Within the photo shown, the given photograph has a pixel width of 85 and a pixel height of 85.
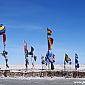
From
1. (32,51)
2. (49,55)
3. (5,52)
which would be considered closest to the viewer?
(49,55)

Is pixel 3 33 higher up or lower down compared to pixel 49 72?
higher up

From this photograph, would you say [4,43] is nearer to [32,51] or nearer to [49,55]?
[49,55]

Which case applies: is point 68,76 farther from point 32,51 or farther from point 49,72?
point 32,51

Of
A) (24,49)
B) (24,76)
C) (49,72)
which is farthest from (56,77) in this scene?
(24,49)

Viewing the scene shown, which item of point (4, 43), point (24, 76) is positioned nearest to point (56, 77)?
point (24, 76)

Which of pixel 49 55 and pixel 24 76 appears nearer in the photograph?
pixel 49 55

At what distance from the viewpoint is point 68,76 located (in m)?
71.4

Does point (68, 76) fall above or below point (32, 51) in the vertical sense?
below

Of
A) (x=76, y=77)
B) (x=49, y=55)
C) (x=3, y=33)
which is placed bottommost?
(x=76, y=77)

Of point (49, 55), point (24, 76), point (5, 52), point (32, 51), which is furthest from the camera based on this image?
point (32, 51)

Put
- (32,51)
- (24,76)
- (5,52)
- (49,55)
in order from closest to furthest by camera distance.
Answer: (49,55) → (24,76) → (5,52) → (32,51)

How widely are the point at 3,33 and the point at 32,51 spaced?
30.7 metres

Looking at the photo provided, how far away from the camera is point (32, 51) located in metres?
105

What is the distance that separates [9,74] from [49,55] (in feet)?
34.7
